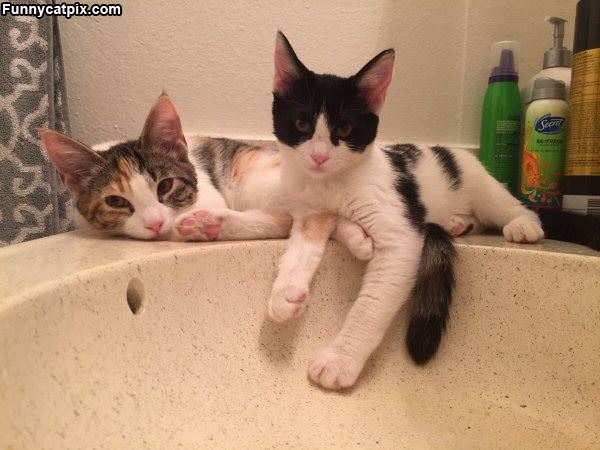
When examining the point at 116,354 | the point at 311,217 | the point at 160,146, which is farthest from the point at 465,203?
the point at 116,354

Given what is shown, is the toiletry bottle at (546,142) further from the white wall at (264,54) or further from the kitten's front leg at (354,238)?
the kitten's front leg at (354,238)

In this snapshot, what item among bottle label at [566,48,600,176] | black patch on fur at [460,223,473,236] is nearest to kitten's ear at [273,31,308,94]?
black patch on fur at [460,223,473,236]

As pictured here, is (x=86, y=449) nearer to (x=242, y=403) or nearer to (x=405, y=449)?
(x=242, y=403)

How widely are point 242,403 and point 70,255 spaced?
366 millimetres

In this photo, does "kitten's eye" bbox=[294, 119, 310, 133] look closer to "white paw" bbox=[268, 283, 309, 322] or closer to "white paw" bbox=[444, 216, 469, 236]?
"white paw" bbox=[268, 283, 309, 322]

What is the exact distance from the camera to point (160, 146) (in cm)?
95

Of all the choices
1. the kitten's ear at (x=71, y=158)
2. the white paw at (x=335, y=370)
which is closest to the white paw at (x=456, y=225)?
the white paw at (x=335, y=370)

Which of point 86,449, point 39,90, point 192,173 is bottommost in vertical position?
point 86,449

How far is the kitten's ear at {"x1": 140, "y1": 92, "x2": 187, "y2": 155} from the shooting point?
34.6 inches

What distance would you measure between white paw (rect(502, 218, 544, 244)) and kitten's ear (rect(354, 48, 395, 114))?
1.35 ft

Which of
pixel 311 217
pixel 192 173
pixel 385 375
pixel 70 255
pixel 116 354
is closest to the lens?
pixel 116 354

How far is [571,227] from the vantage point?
931mm

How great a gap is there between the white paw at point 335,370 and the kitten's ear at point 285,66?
0.56 meters

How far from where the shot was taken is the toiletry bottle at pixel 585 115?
922mm
